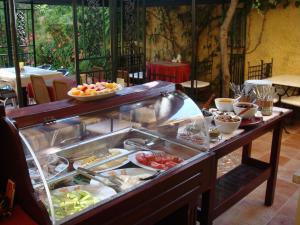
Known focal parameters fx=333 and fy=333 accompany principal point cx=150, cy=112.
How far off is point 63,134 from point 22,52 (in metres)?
7.27

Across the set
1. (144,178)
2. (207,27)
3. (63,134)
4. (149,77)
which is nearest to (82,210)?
(144,178)

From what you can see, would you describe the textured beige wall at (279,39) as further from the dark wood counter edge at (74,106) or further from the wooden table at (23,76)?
the dark wood counter edge at (74,106)

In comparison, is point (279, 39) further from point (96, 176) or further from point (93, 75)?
point (96, 176)

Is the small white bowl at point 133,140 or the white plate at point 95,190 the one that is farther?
the small white bowl at point 133,140

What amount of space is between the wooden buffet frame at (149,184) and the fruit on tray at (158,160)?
0.12m

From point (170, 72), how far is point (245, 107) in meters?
4.05

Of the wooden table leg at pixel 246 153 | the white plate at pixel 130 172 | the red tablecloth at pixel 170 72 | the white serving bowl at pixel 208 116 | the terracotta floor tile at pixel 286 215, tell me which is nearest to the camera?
the white plate at pixel 130 172

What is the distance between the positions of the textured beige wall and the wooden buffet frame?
12.2 feet

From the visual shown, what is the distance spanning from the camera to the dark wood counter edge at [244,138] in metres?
2.03

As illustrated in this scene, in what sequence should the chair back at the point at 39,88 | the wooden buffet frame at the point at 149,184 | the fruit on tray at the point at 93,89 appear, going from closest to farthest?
the wooden buffet frame at the point at 149,184, the fruit on tray at the point at 93,89, the chair back at the point at 39,88

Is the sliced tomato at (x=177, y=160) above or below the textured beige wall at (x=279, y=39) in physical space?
below

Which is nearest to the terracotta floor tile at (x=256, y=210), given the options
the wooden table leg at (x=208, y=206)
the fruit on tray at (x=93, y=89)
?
the wooden table leg at (x=208, y=206)

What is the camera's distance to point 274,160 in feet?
9.36

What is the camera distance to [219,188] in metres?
2.55
